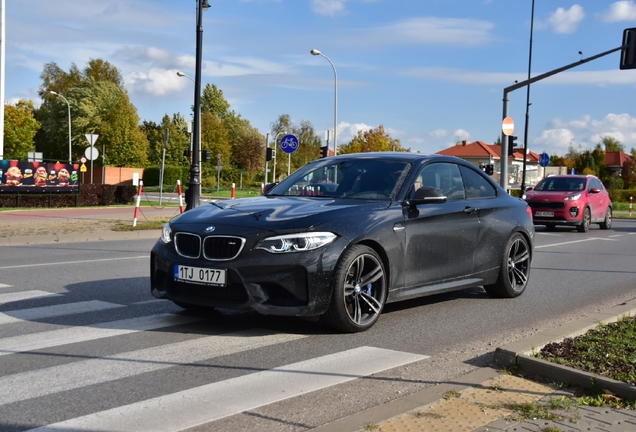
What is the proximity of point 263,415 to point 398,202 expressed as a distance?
10.5ft

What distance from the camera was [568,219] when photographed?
2192cm

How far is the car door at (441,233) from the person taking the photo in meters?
6.91

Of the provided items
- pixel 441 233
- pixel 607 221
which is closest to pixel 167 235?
pixel 441 233

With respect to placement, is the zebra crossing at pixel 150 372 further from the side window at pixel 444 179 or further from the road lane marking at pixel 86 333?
the side window at pixel 444 179

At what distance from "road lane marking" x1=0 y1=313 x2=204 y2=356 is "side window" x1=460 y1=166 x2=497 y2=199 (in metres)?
3.18

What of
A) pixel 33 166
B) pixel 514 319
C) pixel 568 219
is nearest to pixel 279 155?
pixel 33 166

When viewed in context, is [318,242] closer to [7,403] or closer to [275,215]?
[275,215]

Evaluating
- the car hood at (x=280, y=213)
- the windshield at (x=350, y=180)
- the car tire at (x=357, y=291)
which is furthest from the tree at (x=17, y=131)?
the car tire at (x=357, y=291)

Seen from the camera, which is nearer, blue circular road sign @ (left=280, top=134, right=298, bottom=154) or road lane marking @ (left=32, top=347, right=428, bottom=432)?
road lane marking @ (left=32, top=347, right=428, bottom=432)

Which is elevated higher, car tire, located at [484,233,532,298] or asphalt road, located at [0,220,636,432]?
car tire, located at [484,233,532,298]

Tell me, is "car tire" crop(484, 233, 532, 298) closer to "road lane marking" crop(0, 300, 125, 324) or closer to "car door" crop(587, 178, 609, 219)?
"road lane marking" crop(0, 300, 125, 324)

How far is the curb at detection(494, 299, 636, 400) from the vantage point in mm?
4457

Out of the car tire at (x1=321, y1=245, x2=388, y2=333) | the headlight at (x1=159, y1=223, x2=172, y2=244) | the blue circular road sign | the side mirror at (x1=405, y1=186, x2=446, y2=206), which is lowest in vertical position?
the car tire at (x1=321, y1=245, x2=388, y2=333)

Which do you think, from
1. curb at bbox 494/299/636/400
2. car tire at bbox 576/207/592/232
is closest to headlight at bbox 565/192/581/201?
car tire at bbox 576/207/592/232
